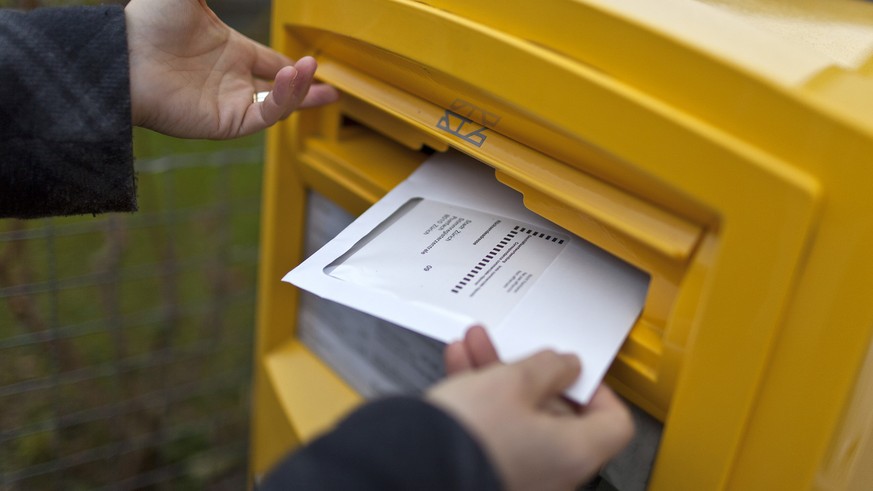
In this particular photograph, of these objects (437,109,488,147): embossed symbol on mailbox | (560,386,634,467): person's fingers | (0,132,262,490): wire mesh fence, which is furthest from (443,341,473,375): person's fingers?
(0,132,262,490): wire mesh fence

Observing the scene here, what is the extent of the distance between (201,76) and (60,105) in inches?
8.8

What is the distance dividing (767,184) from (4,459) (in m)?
1.63

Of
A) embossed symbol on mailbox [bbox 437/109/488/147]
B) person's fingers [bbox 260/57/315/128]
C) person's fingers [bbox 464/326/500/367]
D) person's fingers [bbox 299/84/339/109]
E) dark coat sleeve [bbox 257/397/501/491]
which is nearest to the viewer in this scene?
dark coat sleeve [bbox 257/397/501/491]

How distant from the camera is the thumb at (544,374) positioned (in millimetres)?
633

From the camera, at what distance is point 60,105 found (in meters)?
0.93

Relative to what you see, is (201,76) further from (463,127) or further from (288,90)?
(463,127)

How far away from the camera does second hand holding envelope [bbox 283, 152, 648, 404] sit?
72 cm

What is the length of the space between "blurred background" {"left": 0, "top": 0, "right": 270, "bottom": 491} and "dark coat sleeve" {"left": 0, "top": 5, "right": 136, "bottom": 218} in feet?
1.79

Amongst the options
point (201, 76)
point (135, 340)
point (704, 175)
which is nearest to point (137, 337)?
point (135, 340)

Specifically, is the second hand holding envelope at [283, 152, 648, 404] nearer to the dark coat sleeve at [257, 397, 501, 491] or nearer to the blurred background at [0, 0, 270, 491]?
Result: the dark coat sleeve at [257, 397, 501, 491]

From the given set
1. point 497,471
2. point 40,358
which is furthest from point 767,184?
point 40,358

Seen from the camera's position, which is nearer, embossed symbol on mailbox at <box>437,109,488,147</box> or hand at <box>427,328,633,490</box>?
hand at <box>427,328,633,490</box>

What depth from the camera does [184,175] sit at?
2.13m

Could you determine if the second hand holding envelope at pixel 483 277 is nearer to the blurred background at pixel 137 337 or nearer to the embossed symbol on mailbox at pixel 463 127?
the embossed symbol on mailbox at pixel 463 127
